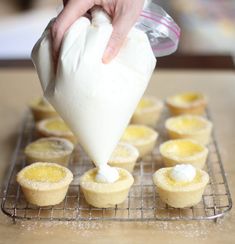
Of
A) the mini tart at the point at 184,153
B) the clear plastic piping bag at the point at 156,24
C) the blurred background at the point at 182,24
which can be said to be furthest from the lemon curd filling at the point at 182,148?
the blurred background at the point at 182,24

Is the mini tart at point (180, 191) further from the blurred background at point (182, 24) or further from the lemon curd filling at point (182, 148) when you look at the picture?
the blurred background at point (182, 24)

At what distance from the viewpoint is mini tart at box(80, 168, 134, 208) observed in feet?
4.39

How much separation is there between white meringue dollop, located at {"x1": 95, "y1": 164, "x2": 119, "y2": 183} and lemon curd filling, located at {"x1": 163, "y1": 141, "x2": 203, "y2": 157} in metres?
0.24

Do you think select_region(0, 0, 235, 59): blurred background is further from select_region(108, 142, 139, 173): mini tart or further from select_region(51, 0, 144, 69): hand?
select_region(51, 0, 144, 69): hand

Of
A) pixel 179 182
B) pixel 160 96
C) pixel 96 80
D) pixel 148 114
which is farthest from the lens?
pixel 160 96

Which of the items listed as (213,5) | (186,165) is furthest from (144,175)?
(213,5)

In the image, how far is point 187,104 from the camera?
1.93 m

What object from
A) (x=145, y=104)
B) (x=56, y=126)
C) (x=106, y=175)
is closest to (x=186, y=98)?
(x=145, y=104)

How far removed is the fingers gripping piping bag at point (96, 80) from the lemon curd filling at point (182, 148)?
0.87 feet

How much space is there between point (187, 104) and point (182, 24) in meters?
1.48

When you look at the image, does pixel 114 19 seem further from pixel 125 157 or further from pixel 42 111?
pixel 42 111

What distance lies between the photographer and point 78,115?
1.30 metres

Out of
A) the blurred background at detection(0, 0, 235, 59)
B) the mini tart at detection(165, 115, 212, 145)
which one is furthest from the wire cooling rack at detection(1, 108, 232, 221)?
the blurred background at detection(0, 0, 235, 59)

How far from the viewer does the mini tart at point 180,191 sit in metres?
1.33
